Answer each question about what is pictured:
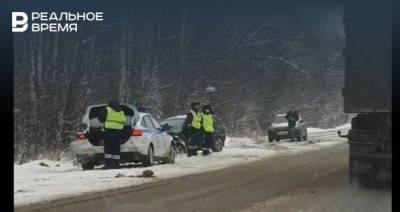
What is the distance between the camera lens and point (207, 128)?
896 centimetres

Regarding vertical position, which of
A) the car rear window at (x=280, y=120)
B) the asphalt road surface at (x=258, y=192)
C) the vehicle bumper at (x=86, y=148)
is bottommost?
the asphalt road surface at (x=258, y=192)

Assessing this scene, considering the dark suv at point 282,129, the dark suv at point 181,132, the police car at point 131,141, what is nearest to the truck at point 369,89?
the dark suv at point 282,129

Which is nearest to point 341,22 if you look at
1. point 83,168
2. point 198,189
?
point 198,189

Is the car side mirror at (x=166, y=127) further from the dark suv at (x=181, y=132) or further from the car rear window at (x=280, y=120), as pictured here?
the car rear window at (x=280, y=120)

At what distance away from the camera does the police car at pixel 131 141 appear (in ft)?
28.5

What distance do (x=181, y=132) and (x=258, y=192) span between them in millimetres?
826

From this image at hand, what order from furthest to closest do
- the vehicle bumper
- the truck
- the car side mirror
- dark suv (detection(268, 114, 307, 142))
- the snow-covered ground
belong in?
the car side mirror, dark suv (detection(268, 114, 307, 142)), the vehicle bumper, the snow-covered ground, the truck

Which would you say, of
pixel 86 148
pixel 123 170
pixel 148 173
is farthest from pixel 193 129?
pixel 86 148

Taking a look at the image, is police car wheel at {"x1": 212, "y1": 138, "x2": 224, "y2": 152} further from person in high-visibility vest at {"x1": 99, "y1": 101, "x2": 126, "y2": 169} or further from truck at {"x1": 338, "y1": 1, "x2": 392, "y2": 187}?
truck at {"x1": 338, "y1": 1, "x2": 392, "y2": 187}

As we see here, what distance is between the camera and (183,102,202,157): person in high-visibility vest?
8.81 m

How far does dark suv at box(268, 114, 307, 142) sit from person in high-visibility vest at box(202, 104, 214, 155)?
48cm

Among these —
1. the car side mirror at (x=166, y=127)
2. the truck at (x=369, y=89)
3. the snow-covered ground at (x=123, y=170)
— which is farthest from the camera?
the car side mirror at (x=166, y=127)

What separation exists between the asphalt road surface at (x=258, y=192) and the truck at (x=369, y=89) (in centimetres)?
14

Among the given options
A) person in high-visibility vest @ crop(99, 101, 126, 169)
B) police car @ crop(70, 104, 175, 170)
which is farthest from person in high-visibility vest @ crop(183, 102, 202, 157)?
person in high-visibility vest @ crop(99, 101, 126, 169)
